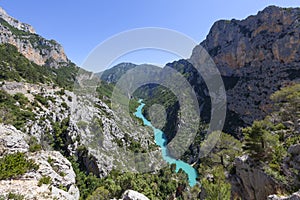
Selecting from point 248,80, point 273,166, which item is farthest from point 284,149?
point 248,80

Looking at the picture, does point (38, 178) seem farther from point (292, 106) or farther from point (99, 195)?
point (292, 106)

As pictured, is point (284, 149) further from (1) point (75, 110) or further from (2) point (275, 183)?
(1) point (75, 110)

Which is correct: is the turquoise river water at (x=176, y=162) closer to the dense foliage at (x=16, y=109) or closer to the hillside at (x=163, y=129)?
the hillside at (x=163, y=129)

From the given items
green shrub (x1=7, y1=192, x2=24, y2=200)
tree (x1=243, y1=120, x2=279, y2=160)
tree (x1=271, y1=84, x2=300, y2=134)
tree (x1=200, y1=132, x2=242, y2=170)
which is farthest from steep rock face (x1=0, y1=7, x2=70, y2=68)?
tree (x1=271, y1=84, x2=300, y2=134)

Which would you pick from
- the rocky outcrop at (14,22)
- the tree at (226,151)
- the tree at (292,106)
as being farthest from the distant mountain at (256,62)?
the rocky outcrop at (14,22)

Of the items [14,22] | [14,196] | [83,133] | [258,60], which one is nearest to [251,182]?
[14,196]

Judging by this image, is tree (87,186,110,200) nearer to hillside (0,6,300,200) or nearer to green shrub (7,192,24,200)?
hillside (0,6,300,200)

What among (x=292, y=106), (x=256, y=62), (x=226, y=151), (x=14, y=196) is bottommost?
(x=14, y=196)
